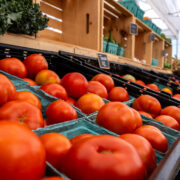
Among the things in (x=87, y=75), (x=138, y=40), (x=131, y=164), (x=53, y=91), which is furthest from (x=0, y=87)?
(x=138, y=40)

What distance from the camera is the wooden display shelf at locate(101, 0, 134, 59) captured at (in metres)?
3.52

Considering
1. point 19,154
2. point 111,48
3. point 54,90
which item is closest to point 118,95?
point 54,90

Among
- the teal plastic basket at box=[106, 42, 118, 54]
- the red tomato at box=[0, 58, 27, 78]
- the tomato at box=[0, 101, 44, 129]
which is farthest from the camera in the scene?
the teal plastic basket at box=[106, 42, 118, 54]

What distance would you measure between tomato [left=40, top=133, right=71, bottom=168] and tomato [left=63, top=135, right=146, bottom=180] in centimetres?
6

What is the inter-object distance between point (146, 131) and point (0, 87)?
0.60 meters

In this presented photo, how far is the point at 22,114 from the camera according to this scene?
63 centimetres

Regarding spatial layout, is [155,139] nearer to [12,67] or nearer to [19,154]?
[19,154]

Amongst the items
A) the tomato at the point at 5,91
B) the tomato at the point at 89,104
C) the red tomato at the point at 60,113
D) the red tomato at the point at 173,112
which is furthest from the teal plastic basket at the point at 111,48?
the tomato at the point at 5,91

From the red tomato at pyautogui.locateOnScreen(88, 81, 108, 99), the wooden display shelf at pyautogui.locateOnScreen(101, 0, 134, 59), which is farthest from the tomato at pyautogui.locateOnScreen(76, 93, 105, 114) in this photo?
the wooden display shelf at pyautogui.locateOnScreen(101, 0, 134, 59)

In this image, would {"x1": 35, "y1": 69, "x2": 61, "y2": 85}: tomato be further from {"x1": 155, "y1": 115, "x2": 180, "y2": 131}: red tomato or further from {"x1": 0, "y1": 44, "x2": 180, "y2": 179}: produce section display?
{"x1": 155, "y1": 115, "x2": 180, "y2": 131}: red tomato

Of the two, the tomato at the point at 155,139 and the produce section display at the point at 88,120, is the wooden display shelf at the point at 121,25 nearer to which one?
the produce section display at the point at 88,120

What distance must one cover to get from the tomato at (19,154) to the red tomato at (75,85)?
85 cm

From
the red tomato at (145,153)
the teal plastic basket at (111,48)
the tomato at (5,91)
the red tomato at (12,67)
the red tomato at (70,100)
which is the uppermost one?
the teal plastic basket at (111,48)

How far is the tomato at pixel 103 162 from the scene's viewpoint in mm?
356
